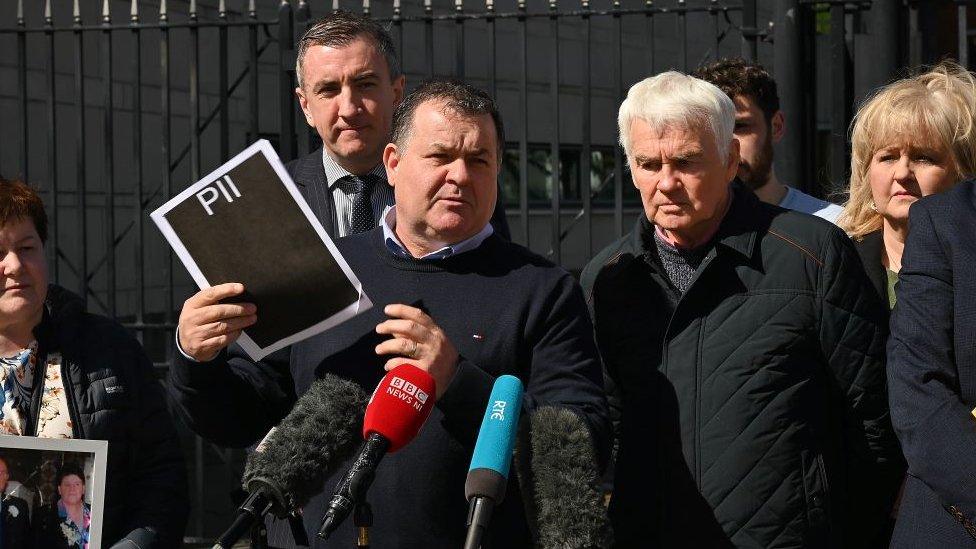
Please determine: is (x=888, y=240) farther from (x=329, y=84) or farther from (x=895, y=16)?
(x=895, y=16)

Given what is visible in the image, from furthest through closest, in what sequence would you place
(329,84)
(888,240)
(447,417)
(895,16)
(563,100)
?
(563,100), (895,16), (329,84), (888,240), (447,417)

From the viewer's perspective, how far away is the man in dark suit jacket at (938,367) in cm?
246

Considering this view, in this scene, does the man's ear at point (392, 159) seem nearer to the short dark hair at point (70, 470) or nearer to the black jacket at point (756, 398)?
the black jacket at point (756, 398)

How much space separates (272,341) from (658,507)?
3.41 feet

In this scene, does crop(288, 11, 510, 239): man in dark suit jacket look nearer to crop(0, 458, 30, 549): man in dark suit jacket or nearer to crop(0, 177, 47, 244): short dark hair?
crop(0, 177, 47, 244): short dark hair

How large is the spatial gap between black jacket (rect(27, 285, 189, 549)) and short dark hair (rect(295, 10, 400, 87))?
3.55ft

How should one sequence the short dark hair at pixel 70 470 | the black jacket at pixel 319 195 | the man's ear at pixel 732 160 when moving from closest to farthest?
the short dark hair at pixel 70 470 < the man's ear at pixel 732 160 < the black jacket at pixel 319 195

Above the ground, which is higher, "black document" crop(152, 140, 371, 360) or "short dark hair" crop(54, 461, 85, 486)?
"black document" crop(152, 140, 371, 360)

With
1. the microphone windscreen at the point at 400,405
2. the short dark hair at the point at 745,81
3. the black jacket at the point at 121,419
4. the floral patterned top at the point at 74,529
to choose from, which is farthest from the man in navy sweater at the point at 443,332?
the short dark hair at the point at 745,81

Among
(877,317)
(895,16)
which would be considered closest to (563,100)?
(895,16)

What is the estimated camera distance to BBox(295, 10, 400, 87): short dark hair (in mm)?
4047

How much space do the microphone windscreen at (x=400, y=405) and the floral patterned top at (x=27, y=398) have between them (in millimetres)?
1322

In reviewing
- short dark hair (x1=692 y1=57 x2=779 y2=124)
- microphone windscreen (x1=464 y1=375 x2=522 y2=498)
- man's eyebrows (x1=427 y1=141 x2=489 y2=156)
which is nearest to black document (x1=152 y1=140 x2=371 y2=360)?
man's eyebrows (x1=427 y1=141 x2=489 y2=156)

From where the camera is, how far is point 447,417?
274cm
